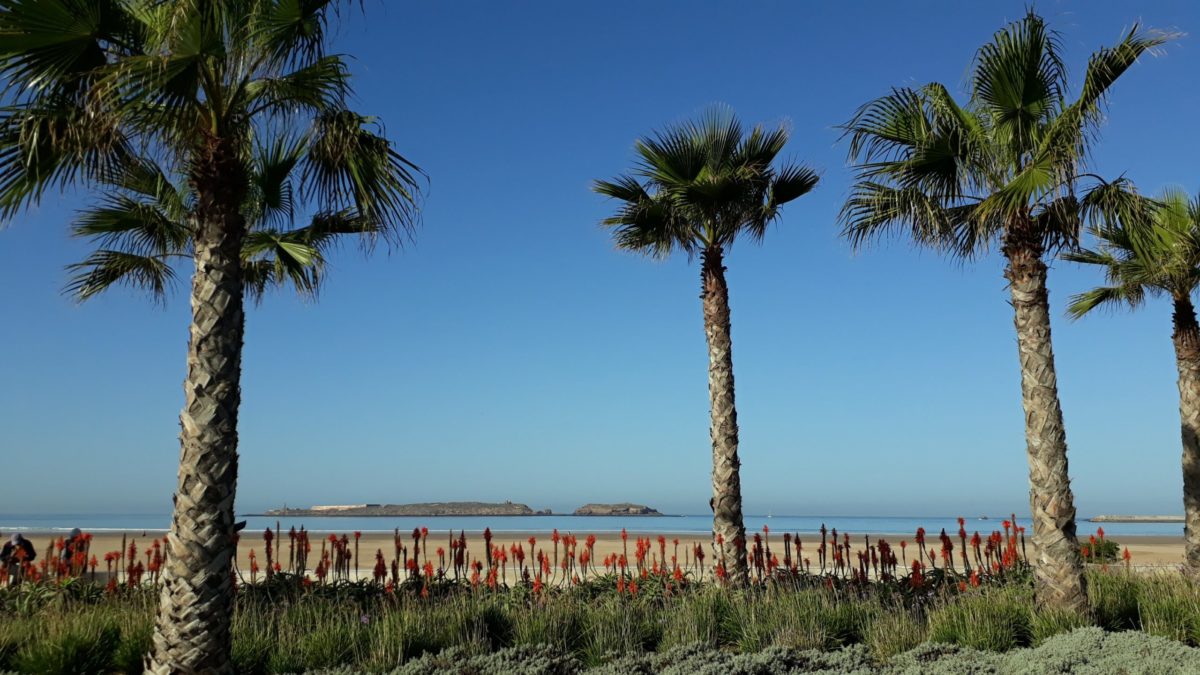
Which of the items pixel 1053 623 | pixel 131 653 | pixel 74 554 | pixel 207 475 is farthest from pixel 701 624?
pixel 74 554

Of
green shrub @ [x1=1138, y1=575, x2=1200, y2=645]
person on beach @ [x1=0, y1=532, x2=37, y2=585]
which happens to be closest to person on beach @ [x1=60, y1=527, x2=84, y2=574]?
person on beach @ [x1=0, y1=532, x2=37, y2=585]

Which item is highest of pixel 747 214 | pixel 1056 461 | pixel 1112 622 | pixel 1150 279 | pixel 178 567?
pixel 747 214

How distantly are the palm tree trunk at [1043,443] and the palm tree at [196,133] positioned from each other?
24.3 feet

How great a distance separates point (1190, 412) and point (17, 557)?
1835 centimetres

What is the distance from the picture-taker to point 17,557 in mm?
11852

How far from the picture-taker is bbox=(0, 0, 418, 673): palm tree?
21.9 ft

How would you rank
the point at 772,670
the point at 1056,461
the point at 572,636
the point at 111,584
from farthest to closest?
the point at 111,584 → the point at 1056,461 → the point at 572,636 → the point at 772,670

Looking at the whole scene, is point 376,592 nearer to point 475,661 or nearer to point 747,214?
point 475,661

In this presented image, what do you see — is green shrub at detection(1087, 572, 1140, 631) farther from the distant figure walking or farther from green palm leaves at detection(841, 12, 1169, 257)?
the distant figure walking

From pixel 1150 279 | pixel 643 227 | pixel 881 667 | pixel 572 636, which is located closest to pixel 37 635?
Answer: pixel 572 636

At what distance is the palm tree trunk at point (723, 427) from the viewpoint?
12.5 metres

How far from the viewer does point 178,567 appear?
22.1ft

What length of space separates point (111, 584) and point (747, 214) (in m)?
10.3

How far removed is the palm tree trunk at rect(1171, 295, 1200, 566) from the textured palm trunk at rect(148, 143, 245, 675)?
1486 centimetres
